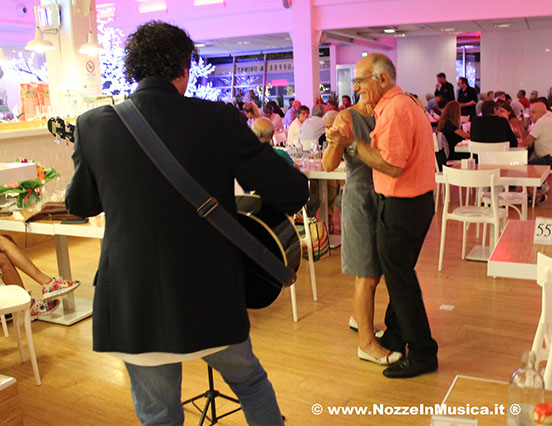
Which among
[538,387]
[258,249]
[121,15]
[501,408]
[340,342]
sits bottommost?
[340,342]

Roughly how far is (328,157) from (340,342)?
120 centimetres

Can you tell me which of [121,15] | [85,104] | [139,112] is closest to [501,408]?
[139,112]

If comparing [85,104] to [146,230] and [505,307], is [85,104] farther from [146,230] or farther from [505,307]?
[146,230]

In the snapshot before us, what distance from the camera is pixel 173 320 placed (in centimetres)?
156

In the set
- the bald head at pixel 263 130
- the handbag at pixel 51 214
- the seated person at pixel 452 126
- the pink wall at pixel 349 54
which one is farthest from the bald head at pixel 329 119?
the pink wall at pixel 349 54

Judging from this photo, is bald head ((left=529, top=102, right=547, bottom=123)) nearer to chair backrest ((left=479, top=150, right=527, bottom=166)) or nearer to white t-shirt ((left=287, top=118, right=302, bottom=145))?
chair backrest ((left=479, top=150, right=527, bottom=166))

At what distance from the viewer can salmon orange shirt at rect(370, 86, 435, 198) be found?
266 cm

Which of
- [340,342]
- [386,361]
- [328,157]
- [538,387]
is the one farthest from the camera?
[340,342]

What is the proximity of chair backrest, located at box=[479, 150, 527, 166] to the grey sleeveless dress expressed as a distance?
276 cm

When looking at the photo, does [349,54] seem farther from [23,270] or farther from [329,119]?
[23,270]

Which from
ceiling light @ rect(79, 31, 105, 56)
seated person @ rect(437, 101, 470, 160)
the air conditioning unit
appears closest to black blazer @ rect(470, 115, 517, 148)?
seated person @ rect(437, 101, 470, 160)

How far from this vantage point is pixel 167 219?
1.54 metres

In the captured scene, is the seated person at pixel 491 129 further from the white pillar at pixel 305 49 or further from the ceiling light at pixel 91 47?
the white pillar at pixel 305 49

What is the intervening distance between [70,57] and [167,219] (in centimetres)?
696
